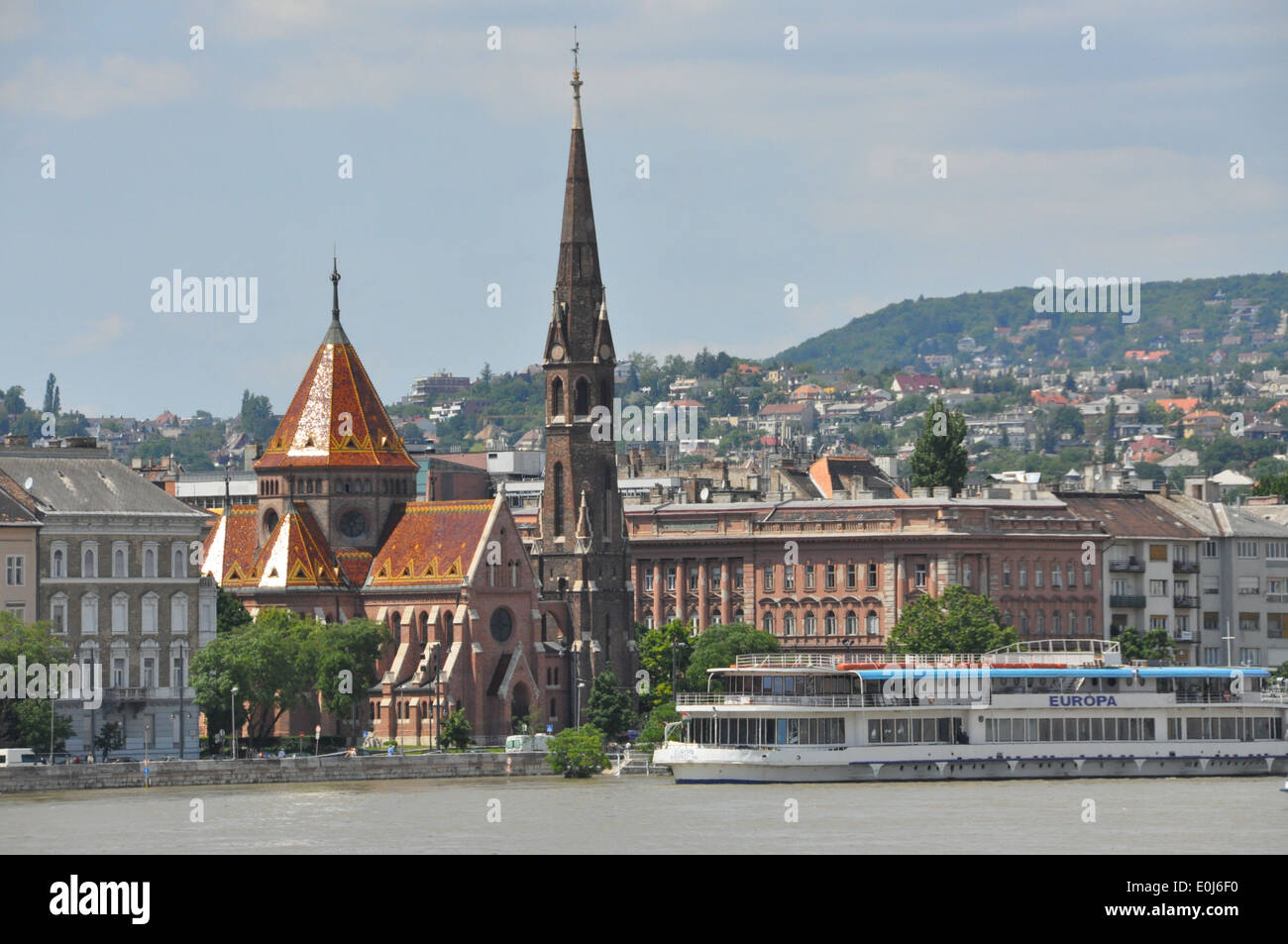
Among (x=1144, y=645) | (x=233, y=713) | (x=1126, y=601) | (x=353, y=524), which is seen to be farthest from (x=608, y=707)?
(x=1126, y=601)

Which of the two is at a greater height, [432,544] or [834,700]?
[432,544]

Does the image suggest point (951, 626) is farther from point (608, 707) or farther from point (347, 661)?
point (347, 661)

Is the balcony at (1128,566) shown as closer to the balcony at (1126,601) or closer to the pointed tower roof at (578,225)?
the balcony at (1126,601)

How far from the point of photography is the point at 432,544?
15512 cm

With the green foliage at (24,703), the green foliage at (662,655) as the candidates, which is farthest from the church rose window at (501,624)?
the green foliage at (24,703)

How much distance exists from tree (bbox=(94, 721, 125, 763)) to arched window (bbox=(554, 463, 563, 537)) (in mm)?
41604

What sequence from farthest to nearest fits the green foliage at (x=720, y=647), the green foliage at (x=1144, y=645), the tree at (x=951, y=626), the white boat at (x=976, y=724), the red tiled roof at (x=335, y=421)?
the green foliage at (x=1144, y=645) → the red tiled roof at (x=335, y=421) → the green foliage at (x=720, y=647) → the tree at (x=951, y=626) → the white boat at (x=976, y=724)

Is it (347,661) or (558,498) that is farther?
(558,498)

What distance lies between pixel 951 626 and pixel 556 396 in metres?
24.4

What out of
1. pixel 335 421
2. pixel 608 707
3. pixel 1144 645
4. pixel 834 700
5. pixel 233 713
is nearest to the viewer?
pixel 834 700

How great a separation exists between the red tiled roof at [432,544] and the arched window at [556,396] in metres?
6.34

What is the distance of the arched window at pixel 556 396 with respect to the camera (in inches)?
6251

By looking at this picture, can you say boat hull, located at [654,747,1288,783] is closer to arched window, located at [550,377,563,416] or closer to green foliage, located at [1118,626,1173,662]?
green foliage, located at [1118,626,1173,662]
